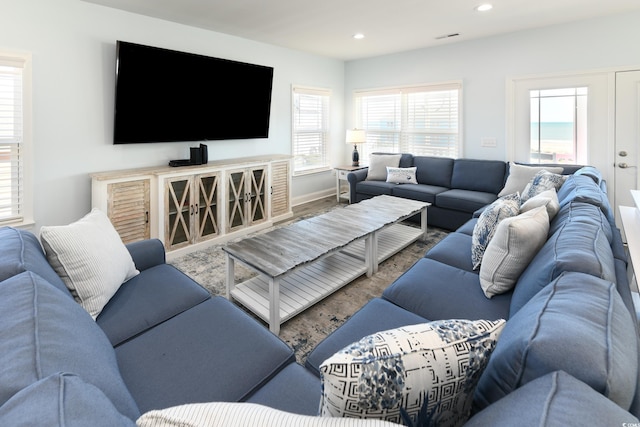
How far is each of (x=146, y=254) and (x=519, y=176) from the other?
411 centimetres

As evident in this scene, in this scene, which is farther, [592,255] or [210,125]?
[210,125]

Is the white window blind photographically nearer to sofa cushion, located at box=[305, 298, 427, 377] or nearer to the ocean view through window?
sofa cushion, located at box=[305, 298, 427, 377]

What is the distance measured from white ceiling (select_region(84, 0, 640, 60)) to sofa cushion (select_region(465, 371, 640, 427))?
11.6 feet

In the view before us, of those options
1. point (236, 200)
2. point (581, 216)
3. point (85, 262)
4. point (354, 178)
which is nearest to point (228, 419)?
point (85, 262)

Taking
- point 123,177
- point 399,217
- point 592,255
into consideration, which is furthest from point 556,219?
point 123,177

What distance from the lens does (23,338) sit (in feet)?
2.76

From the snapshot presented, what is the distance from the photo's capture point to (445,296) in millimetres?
1812

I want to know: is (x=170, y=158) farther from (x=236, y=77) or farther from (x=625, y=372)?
(x=625, y=372)

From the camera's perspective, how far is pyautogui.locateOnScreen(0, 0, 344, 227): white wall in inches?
118

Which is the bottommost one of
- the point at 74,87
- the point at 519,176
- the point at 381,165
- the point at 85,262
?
the point at 85,262

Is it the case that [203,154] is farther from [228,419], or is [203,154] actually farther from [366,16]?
[228,419]

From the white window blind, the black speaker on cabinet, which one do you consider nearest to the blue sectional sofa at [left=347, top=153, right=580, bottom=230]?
the black speaker on cabinet

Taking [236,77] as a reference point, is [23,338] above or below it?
below

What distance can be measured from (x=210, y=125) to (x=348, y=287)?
2.69 metres
